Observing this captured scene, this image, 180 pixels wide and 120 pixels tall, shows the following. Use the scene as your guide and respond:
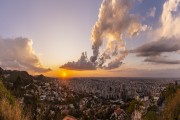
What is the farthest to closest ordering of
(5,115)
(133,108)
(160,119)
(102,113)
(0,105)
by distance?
(102,113), (133,108), (160,119), (0,105), (5,115)

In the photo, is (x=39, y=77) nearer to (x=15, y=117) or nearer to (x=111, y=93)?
(x=111, y=93)

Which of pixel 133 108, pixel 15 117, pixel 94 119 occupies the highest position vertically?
pixel 15 117

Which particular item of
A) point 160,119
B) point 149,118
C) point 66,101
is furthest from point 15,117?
point 66,101

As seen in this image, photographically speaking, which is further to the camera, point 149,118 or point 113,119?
point 113,119

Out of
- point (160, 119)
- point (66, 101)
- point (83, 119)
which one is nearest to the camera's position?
point (160, 119)

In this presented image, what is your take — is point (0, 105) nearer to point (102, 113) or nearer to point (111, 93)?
point (102, 113)

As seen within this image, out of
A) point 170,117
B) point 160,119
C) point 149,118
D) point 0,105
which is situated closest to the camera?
point 0,105

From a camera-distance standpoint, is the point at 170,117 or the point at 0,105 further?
the point at 170,117

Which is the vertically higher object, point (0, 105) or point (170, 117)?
point (0, 105)

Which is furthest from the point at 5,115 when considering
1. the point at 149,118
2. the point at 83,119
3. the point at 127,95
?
the point at 127,95
